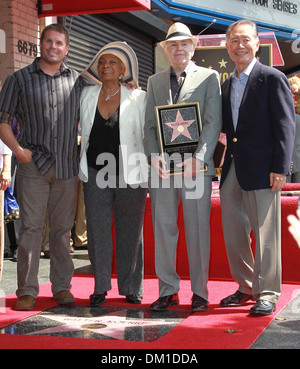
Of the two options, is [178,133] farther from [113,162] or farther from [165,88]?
[113,162]

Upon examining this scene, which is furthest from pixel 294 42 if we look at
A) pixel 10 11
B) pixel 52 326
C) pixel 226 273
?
pixel 52 326

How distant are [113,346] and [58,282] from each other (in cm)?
151

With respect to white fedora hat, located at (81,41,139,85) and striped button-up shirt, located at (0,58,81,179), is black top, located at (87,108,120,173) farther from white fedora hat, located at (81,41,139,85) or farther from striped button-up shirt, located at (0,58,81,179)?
white fedora hat, located at (81,41,139,85)

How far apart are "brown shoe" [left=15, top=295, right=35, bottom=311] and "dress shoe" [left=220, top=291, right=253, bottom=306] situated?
1.56 meters

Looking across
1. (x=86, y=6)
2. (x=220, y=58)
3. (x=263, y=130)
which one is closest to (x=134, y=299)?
(x=263, y=130)

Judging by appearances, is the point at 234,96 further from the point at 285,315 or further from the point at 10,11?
the point at 10,11

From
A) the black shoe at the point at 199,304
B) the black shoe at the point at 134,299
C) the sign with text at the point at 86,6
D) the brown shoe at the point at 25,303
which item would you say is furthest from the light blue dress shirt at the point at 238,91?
the sign with text at the point at 86,6

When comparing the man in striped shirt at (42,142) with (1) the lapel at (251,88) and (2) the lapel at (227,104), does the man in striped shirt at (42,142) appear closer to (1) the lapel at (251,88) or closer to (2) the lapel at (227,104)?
(2) the lapel at (227,104)

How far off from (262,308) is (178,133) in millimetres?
1497

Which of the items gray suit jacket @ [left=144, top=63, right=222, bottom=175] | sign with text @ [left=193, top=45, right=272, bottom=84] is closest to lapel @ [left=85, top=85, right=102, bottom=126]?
gray suit jacket @ [left=144, top=63, right=222, bottom=175]

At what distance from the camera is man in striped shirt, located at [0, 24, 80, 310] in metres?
4.74

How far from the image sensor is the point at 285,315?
14.4 feet

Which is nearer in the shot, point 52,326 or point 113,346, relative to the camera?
point 113,346

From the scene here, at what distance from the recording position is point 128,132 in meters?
4.77
